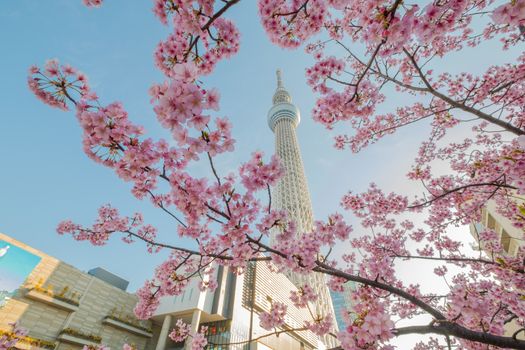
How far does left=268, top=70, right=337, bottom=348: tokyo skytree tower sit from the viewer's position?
43.9 meters

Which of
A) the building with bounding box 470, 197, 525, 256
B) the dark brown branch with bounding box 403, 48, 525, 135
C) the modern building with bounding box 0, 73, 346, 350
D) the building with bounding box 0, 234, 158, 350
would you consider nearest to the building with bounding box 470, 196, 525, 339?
the building with bounding box 470, 197, 525, 256

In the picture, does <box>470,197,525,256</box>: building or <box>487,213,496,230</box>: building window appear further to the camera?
<box>487,213,496,230</box>: building window

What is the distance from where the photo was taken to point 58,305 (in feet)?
41.5

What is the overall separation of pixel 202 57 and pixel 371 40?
195cm

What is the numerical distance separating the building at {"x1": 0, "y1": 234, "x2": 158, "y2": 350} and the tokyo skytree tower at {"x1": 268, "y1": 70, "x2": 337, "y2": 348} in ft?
98.1

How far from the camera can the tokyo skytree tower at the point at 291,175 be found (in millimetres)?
43906

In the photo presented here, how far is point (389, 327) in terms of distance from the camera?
82.0 inches

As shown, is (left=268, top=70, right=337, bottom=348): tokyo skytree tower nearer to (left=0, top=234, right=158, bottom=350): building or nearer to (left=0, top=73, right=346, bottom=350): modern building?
(left=0, top=73, right=346, bottom=350): modern building

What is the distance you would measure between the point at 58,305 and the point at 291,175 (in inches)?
1940

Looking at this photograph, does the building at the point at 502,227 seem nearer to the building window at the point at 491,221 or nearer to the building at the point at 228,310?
the building window at the point at 491,221

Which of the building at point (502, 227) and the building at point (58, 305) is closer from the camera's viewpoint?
the building at point (58, 305)

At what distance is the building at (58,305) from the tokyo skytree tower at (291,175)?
2990cm

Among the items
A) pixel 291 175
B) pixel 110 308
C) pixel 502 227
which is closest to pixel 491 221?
pixel 502 227

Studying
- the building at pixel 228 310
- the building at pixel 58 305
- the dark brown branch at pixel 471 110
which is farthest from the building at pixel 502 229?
the building at pixel 58 305
